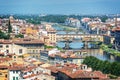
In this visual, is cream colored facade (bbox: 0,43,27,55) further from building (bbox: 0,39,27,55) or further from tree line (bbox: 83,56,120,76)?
tree line (bbox: 83,56,120,76)

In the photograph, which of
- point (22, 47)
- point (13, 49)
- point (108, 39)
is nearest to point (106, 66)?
point (13, 49)

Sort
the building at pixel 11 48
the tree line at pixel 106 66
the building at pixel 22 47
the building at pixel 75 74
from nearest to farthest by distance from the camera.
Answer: the building at pixel 75 74
the tree line at pixel 106 66
the building at pixel 11 48
the building at pixel 22 47

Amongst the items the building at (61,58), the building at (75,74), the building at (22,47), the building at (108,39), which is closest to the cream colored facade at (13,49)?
the building at (22,47)

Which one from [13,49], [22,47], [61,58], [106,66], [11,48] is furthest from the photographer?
[22,47]

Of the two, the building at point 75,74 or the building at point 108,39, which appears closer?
the building at point 75,74

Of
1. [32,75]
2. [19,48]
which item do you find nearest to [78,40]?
[19,48]

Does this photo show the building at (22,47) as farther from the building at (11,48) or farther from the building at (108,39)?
the building at (108,39)

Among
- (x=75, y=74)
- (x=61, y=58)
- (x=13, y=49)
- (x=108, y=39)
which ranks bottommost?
(x=108, y=39)

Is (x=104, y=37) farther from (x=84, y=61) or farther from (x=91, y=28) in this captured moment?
(x=84, y=61)

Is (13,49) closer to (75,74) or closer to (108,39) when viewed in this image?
(75,74)

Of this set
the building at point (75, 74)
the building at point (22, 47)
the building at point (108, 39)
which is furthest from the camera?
the building at point (108, 39)

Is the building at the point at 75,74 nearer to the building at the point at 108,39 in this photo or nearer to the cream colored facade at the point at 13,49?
the cream colored facade at the point at 13,49

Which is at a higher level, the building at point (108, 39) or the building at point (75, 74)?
the building at point (75, 74)

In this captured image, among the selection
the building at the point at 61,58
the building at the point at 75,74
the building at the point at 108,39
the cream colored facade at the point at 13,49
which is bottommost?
the building at the point at 108,39
